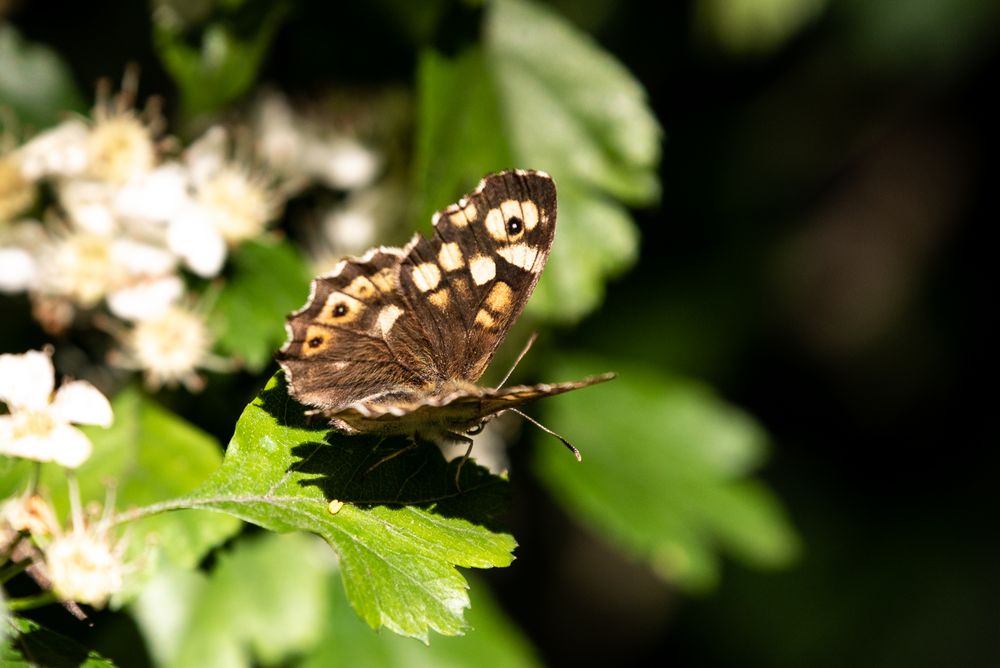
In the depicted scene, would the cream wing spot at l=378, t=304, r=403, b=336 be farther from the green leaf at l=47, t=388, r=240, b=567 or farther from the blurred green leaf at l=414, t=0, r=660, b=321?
the blurred green leaf at l=414, t=0, r=660, b=321

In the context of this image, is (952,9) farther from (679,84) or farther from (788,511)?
(788,511)

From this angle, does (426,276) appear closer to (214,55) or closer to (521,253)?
(521,253)

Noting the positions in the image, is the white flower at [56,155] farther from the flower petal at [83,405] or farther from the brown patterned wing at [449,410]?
the brown patterned wing at [449,410]

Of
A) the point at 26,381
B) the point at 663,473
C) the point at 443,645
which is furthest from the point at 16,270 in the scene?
the point at 663,473

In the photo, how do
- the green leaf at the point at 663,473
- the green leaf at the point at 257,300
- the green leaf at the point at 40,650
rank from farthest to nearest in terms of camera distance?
the green leaf at the point at 663,473
the green leaf at the point at 257,300
the green leaf at the point at 40,650

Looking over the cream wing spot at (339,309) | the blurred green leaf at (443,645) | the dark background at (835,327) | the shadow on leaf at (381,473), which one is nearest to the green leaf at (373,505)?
the shadow on leaf at (381,473)

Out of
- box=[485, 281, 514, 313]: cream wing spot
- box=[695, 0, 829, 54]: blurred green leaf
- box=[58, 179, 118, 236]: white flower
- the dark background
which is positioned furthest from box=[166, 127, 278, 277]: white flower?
the dark background

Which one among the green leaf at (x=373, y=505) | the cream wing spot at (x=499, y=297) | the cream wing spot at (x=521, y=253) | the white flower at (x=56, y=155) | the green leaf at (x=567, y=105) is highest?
the green leaf at (x=567, y=105)

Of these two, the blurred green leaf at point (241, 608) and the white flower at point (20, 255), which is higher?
the white flower at point (20, 255)
